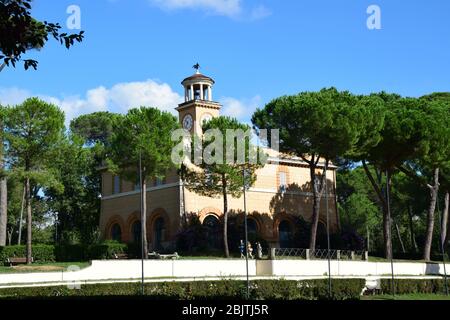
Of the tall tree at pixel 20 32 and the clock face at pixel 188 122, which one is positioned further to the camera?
the clock face at pixel 188 122

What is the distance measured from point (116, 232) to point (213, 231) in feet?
28.9

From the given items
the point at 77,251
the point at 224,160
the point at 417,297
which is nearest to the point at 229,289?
the point at 417,297

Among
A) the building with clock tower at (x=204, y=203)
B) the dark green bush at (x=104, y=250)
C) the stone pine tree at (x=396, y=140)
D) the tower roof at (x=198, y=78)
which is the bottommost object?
the dark green bush at (x=104, y=250)

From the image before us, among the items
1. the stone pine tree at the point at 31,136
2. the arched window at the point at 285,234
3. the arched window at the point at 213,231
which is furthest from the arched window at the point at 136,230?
the stone pine tree at the point at 31,136

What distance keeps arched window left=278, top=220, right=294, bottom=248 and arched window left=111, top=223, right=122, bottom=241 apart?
11170 millimetres

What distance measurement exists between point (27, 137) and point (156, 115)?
23.3ft

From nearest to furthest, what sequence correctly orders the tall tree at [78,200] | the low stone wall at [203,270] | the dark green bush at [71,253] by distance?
1. the low stone wall at [203,270]
2. the dark green bush at [71,253]
3. the tall tree at [78,200]

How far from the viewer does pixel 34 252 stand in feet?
118

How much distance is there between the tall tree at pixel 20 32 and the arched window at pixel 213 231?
30.5 m

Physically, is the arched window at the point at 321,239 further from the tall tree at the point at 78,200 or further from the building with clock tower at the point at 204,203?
the tall tree at the point at 78,200

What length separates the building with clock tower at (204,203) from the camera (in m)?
40.9

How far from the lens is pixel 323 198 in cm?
4822

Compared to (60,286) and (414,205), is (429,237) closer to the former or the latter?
(414,205)

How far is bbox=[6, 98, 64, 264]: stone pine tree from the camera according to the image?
31.5 m
